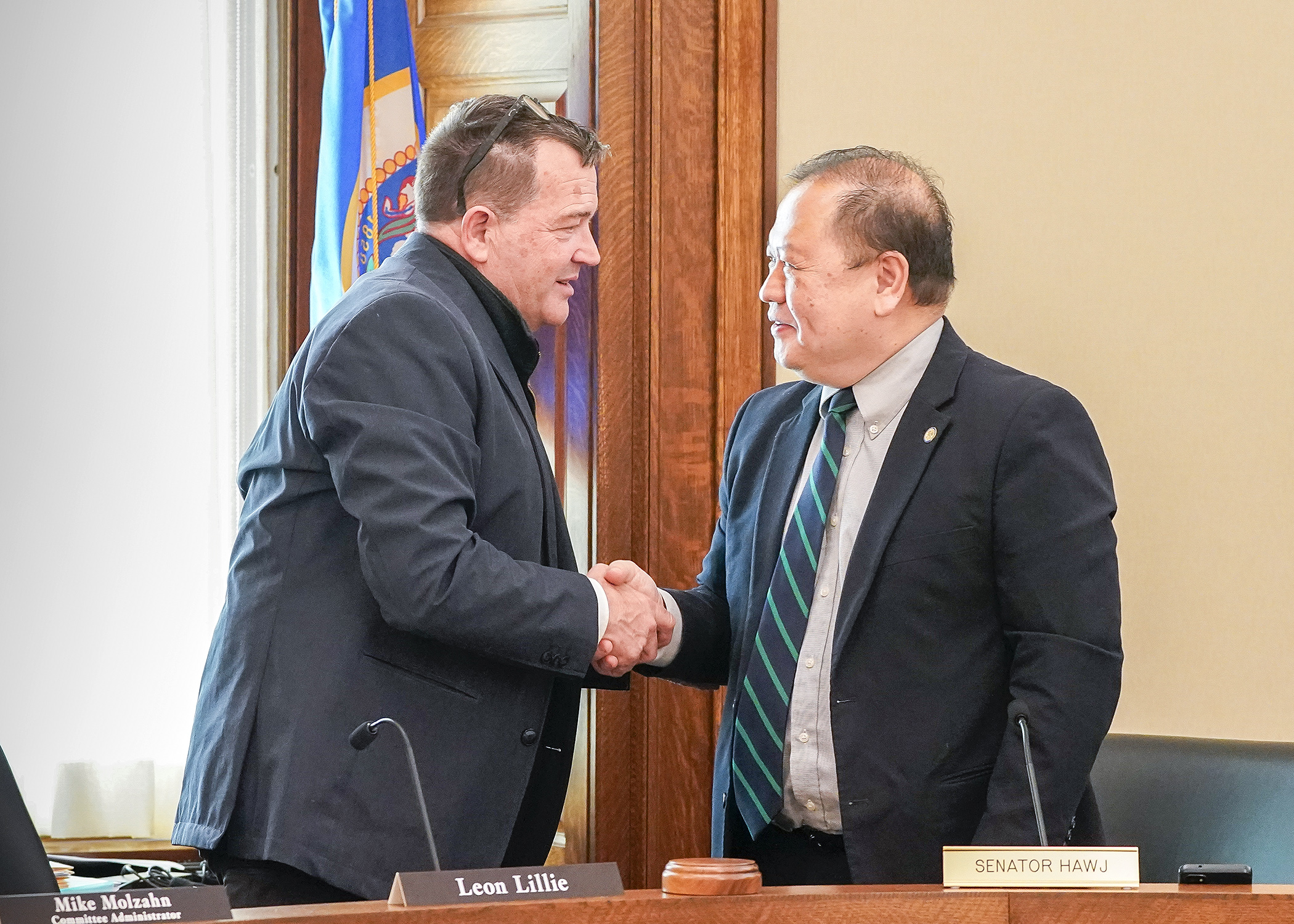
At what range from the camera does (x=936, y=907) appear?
47.4 inches

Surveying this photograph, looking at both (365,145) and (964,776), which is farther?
(365,145)

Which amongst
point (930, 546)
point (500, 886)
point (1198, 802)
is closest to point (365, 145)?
point (930, 546)

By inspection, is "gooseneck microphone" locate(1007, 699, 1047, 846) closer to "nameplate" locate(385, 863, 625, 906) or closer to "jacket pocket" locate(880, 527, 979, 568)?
"jacket pocket" locate(880, 527, 979, 568)

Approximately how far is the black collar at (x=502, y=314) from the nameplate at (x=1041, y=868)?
1.05m

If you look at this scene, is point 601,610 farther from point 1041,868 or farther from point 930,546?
point 1041,868

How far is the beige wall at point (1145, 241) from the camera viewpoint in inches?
101

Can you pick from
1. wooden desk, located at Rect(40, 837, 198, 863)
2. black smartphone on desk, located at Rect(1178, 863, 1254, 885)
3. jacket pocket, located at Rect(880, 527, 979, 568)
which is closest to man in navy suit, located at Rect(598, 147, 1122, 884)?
jacket pocket, located at Rect(880, 527, 979, 568)

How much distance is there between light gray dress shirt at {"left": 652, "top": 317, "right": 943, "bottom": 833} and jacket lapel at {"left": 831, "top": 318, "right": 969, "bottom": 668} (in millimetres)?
28

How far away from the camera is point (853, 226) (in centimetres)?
206

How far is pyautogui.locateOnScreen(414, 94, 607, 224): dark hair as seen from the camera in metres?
2.16

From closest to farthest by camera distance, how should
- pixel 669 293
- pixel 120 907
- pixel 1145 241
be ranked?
pixel 120 907 → pixel 1145 241 → pixel 669 293

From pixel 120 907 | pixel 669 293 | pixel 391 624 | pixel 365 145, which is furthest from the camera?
pixel 365 145

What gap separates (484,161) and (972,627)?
100 cm

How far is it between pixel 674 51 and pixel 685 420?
73cm
